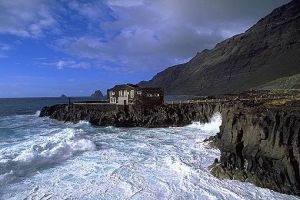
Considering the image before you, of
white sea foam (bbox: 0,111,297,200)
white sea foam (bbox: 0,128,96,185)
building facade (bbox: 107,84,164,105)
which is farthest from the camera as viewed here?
building facade (bbox: 107,84,164,105)

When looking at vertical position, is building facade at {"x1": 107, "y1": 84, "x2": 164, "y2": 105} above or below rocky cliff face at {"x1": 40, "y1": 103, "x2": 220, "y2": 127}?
above

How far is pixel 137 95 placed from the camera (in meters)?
76.8

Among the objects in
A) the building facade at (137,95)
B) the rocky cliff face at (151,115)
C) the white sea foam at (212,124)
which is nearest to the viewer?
the white sea foam at (212,124)

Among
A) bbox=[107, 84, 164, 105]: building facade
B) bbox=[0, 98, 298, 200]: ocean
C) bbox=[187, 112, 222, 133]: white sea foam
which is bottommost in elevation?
bbox=[0, 98, 298, 200]: ocean

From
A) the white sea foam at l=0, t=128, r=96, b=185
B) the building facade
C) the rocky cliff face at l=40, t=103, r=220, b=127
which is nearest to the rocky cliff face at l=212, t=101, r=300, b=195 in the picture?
the white sea foam at l=0, t=128, r=96, b=185

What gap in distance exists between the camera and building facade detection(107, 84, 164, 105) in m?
76.7

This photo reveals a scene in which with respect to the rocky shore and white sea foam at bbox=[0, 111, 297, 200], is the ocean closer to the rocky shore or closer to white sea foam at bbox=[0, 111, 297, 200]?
white sea foam at bbox=[0, 111, 297, 200]

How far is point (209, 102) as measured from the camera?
73688 millimetres

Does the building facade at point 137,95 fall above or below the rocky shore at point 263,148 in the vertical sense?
above

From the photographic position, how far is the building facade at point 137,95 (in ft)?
252

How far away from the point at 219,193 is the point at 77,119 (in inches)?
2254

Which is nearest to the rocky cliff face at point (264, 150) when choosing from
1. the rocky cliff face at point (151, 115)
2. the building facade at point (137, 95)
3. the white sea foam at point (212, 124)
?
the white sea foam at point (212, 124)

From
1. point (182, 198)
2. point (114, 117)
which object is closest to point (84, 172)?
point (182, 198)

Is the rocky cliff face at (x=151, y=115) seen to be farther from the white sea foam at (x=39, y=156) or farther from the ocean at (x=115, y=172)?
the white sea foam at (x=39, y=156)
